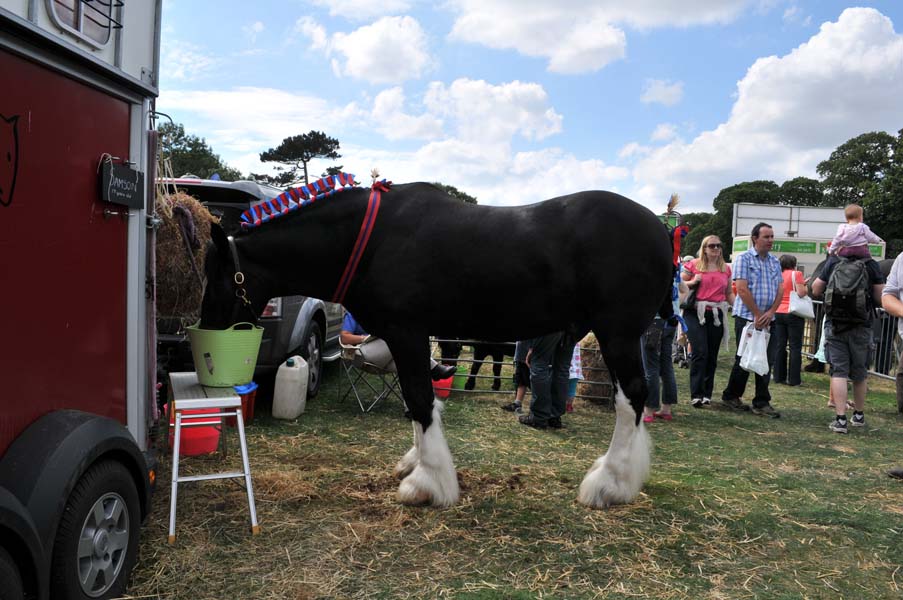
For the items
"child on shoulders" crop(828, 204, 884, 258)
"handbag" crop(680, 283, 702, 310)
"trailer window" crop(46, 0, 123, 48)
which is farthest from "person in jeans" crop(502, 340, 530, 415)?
"trailer window" crop(46, 0, 123, 48)

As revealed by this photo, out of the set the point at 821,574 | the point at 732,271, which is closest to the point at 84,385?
the point at 821,574

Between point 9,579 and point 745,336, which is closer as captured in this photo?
point 9,579

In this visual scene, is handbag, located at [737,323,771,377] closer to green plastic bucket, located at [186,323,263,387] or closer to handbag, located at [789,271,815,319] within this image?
handbag, located at [789,271,815,319]

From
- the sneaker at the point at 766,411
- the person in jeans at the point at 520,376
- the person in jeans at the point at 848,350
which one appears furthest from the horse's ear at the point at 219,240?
the sneaker at the point at 766,411

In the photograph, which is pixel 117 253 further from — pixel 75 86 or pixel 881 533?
pixel 881 533

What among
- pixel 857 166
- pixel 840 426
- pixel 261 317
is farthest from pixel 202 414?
pixel 857 166

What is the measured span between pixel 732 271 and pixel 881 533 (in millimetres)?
4047

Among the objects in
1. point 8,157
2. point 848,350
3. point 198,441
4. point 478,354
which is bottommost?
point 198,441

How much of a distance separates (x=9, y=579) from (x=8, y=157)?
4.41ft

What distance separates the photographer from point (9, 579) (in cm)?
183

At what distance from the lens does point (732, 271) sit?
716 centimetres

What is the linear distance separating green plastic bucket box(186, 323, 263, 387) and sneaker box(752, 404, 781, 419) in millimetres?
6059

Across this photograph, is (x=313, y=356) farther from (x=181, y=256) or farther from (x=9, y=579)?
(x=9, y=579)

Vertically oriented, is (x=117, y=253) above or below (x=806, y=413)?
above
